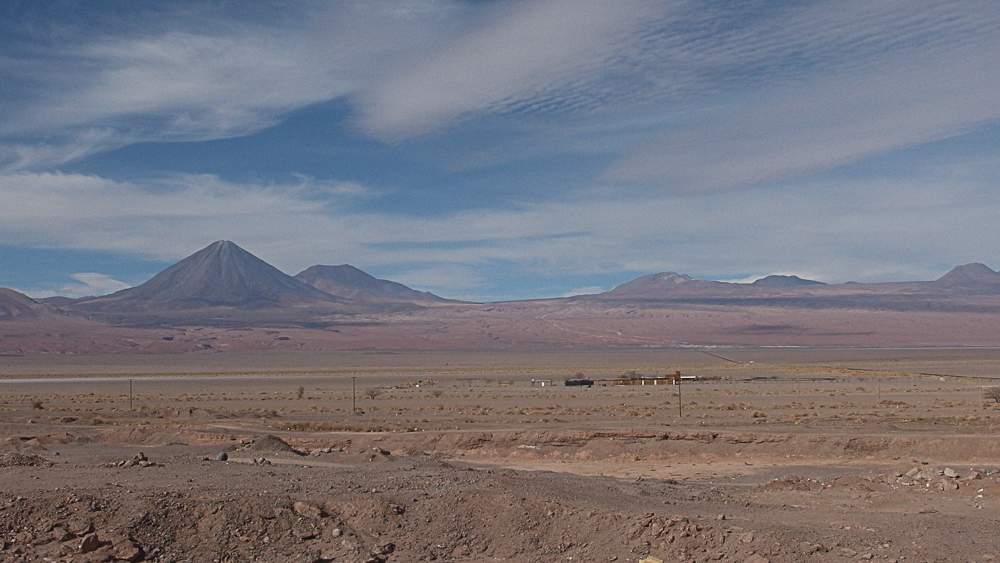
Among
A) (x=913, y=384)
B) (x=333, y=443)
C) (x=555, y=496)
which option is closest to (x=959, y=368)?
(x=913, y=384)

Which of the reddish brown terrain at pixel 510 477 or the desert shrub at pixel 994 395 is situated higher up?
the reddish brown terrain at pixel 510 477

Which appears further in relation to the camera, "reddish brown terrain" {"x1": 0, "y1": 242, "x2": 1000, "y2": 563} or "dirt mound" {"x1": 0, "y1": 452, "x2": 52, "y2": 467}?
"dirt mound" {"x1": 0, "y1": 452, "x2": 52, "y2": 467}

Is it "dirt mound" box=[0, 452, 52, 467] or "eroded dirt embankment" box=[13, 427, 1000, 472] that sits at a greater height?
"dirt mound" box=[0, 452, 52, 467]

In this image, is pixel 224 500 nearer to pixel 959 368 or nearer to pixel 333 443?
pixel 333 443

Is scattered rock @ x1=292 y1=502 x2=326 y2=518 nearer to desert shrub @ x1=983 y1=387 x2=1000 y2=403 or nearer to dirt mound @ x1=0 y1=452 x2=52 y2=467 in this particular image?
dirt mound @ x1=0 y1=452 x2=52 y2=467

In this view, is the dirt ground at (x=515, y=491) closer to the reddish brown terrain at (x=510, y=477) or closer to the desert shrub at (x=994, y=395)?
the reddish brown terrain at (x=510, y=477)

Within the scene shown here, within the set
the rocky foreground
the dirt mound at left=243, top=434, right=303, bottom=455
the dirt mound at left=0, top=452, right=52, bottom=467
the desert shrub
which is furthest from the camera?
the desert shrub

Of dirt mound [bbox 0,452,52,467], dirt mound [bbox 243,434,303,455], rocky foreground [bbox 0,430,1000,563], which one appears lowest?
dirt mound [bbox 243,434,303,455]

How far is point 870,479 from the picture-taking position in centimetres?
1569

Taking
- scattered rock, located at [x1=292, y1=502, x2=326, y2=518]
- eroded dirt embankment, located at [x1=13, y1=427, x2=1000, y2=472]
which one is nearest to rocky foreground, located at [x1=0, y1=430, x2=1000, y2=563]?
scattered rock, located at [x1=292, y1=502, x2=326, y2=518]

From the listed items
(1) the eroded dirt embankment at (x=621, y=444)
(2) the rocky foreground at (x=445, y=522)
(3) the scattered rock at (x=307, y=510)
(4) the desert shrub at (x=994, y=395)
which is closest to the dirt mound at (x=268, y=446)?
(1) the eroded dirt embankment at (x=621, y=444)

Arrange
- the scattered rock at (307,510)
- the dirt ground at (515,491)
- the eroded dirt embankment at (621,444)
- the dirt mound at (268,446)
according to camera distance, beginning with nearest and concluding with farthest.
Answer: the dirt ground at (515,491), the scattered rock at (307,510), the dirt mound at (268,446), the eroded dirt embankment at (621,444)

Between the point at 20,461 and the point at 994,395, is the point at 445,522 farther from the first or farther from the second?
the point at 994,395

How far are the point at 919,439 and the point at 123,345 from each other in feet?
566
